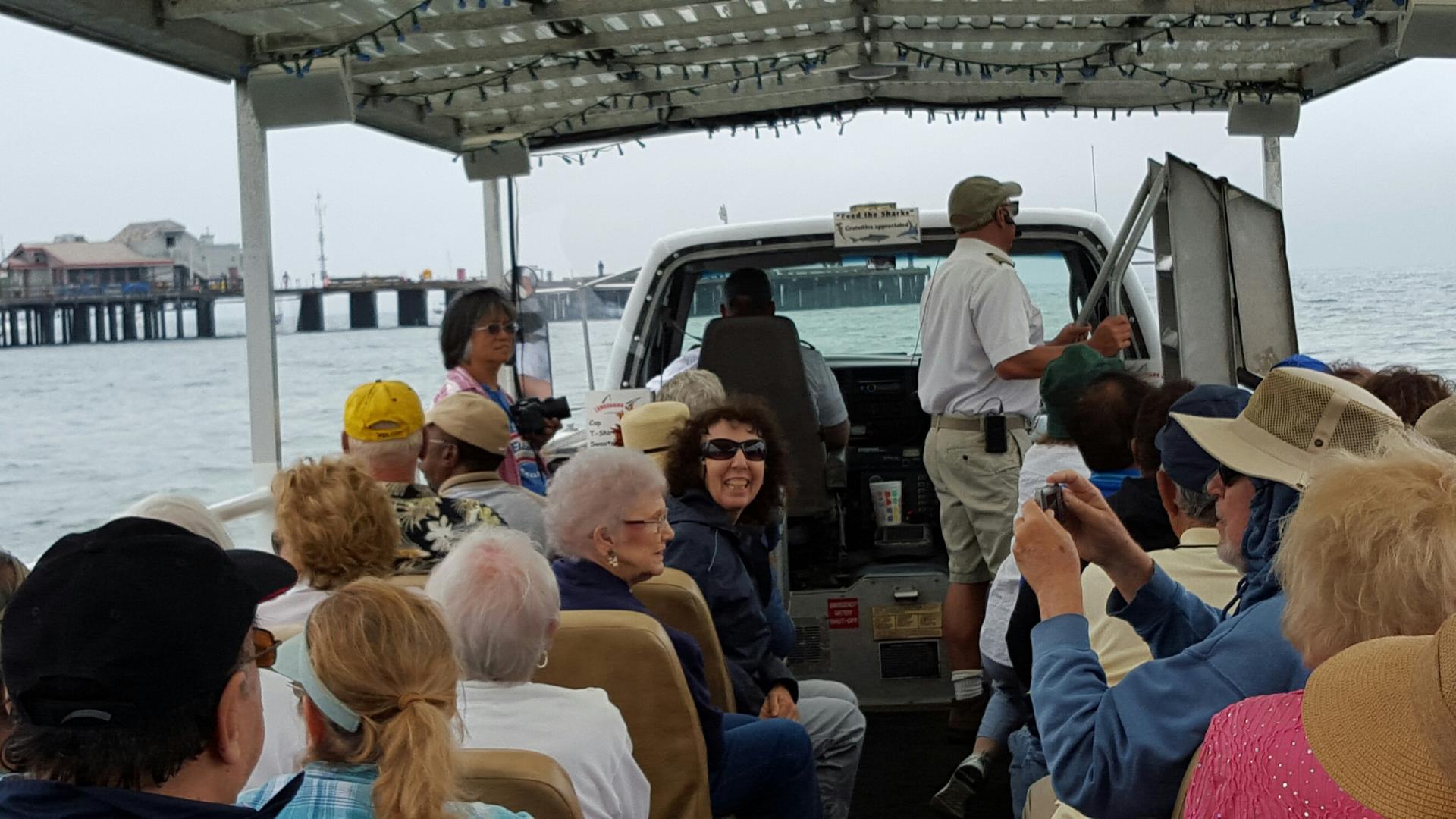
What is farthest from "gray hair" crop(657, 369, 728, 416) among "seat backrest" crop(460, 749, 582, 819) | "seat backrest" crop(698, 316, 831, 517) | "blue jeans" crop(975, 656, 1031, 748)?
"seat backrest" crop(460, 749, 582, 819)

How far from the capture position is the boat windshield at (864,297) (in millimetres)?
6430

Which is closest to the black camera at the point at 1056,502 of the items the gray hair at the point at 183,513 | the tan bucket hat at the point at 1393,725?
the tan bucket hat at the point at 1393,725

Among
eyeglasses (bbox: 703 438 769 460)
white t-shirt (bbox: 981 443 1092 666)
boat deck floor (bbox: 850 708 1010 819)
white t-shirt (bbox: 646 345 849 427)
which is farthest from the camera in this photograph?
white t-shirt (bbox: 646 345 849 427)

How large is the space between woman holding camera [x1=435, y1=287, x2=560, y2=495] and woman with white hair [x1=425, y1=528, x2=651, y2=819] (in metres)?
2.77

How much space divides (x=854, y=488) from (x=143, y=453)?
160 ft

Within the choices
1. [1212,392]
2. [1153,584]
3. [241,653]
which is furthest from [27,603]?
[1212,392]

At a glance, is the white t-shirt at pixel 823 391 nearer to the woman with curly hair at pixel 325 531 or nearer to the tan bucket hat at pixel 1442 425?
the woman with curly hair at pixel 325 531

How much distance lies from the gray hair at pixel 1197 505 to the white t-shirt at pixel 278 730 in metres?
1.64

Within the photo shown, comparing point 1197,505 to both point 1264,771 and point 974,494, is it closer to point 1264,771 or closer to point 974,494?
point 1264,771

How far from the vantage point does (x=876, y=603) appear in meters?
5.35

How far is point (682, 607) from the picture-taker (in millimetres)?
3053

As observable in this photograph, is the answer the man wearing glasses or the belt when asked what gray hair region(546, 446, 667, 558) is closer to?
the man wearing glasses

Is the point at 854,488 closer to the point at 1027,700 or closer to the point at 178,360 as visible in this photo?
the point at 1027,700

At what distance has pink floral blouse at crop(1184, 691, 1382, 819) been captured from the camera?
125cm
